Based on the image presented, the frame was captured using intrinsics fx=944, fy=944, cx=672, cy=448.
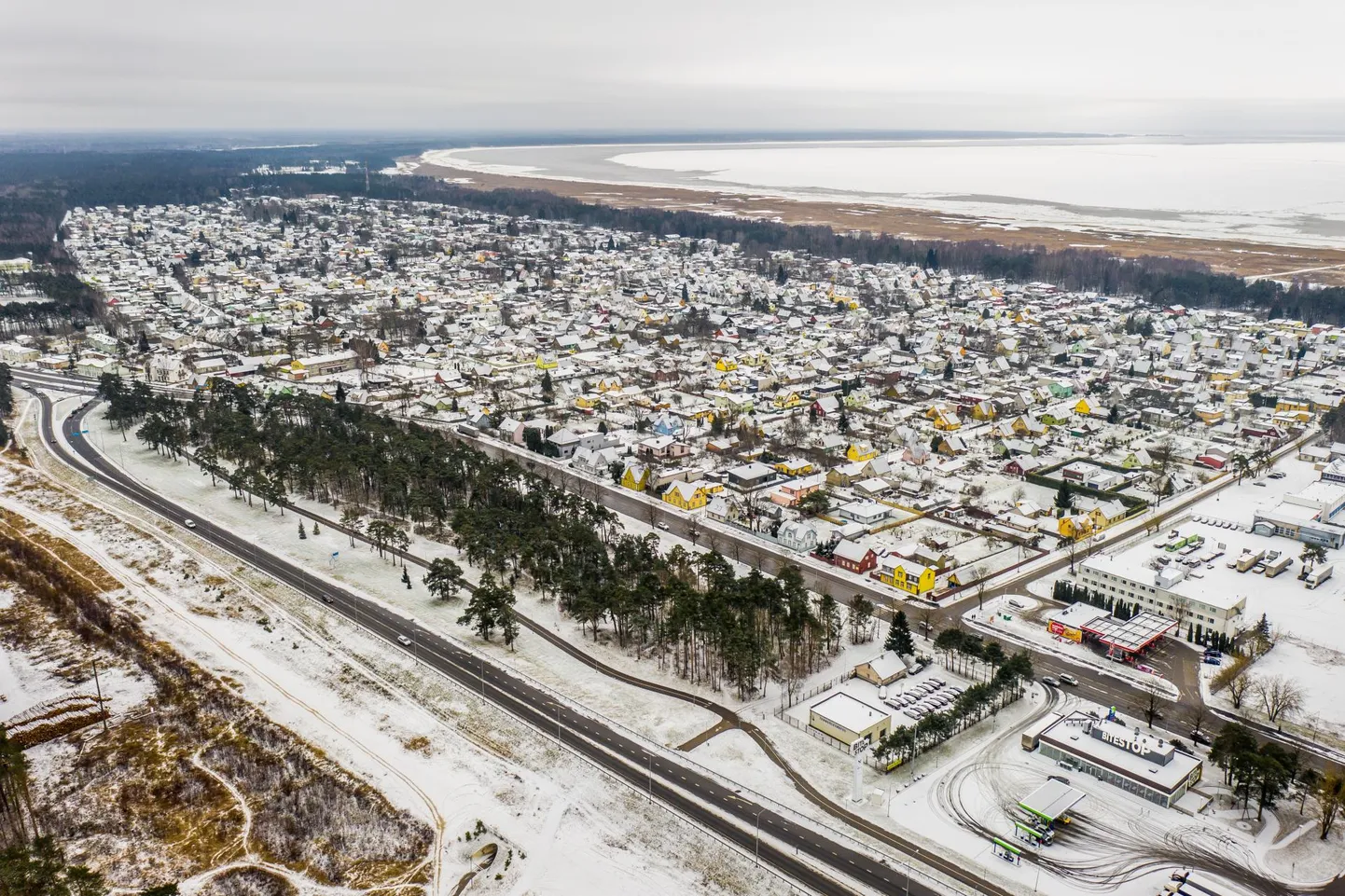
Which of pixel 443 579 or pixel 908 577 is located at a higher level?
pixel 908 577

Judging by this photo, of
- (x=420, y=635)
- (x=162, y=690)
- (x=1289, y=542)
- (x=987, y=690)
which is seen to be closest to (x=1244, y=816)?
(x=987, y=690)

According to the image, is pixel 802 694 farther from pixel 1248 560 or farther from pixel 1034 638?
pixel 1248 560

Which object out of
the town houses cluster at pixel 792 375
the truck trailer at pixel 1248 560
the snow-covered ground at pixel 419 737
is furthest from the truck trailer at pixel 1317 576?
the snow-covered ground at pixel 419 737

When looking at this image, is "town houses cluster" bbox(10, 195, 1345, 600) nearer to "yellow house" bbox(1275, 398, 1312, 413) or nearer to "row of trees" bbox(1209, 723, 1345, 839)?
"yellow house" bbox(1275, 398, 1312, 413)

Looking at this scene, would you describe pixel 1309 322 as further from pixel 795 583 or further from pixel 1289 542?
pixel 795 583

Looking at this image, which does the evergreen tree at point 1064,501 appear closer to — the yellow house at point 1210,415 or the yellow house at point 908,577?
the yellow house at point 908,577

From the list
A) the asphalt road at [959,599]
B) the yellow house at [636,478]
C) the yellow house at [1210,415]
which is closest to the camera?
the asphalt road at [959,599]

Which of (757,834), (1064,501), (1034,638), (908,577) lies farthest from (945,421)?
(757,834)
